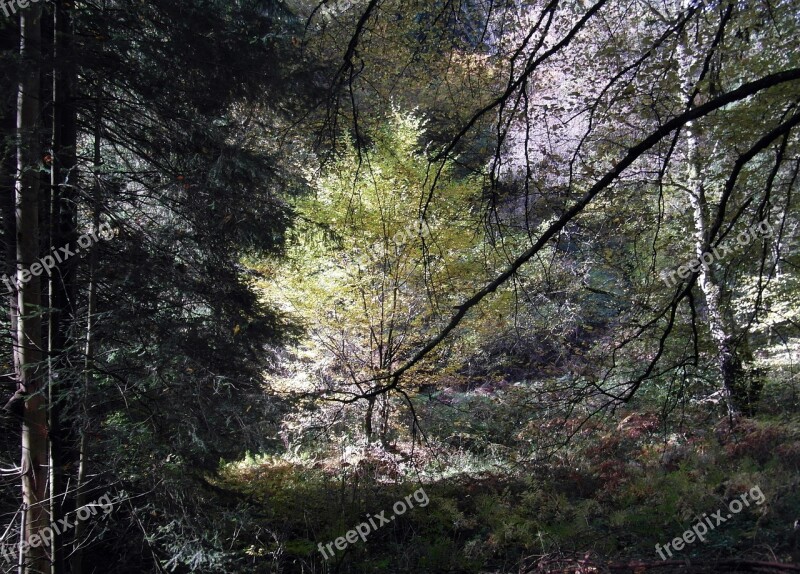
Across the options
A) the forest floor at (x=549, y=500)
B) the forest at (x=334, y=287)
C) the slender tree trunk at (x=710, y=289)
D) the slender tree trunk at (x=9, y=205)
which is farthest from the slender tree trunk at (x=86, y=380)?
the slender tree trunk at (x=710, y=289)

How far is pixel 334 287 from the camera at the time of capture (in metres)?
6.50

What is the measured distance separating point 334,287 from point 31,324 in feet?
10.9

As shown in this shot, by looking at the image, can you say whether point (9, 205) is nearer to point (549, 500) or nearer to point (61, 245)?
point (61, 245)

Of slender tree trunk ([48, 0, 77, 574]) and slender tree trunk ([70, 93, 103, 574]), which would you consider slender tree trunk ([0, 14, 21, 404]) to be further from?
slender tree trunk ([70, 93, 103, 574])

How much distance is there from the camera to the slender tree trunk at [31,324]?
3475 millimetres

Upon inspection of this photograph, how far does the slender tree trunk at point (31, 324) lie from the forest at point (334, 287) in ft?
0.05

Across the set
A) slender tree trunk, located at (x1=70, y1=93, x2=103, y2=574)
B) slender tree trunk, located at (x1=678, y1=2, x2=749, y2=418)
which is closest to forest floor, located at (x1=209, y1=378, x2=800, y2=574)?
slender tree trunk, located at (x1=678, y1=2, x2=749, y2=418)

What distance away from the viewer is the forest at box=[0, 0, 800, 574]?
338 cm

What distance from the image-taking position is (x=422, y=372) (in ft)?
23.3

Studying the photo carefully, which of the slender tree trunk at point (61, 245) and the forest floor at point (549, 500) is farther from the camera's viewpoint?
the forest floor at point (549, 500)

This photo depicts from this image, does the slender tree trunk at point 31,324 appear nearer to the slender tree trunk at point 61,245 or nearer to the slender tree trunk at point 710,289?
the slender tree trunk at point 61,245

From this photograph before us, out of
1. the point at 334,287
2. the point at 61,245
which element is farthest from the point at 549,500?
the point at 61,245

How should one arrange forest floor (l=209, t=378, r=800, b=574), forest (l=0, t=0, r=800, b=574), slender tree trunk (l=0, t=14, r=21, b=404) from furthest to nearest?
forest floor (l=209, t=378, r=800, b=574)
slender tree trunk (l=0, t=14, r=21, b=404)
forest (l=0, t=0, r=800, b=574)

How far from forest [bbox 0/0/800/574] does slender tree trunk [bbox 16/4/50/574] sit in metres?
0.02
